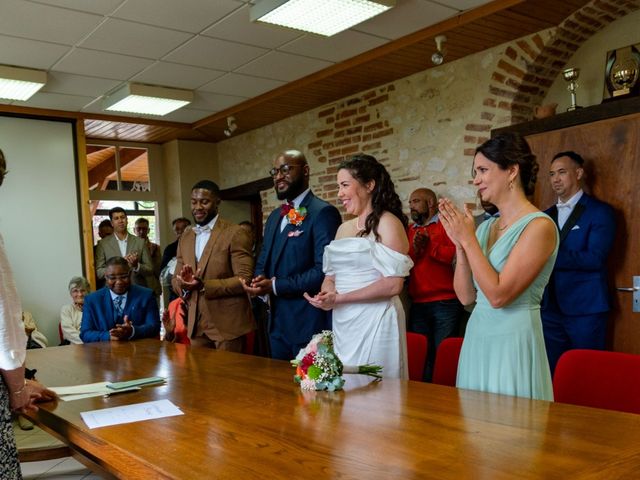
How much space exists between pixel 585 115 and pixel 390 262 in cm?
203

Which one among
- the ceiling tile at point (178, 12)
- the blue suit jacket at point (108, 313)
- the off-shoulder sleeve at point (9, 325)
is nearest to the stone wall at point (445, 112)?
the ceiling tile at point (178, 12)

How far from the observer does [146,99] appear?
5.95 m

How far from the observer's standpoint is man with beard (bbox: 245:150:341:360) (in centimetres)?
300

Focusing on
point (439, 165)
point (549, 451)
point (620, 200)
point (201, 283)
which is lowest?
point (549, 451)

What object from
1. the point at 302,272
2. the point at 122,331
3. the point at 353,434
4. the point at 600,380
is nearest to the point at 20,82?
the point at 122,331

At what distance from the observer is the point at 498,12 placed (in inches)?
159

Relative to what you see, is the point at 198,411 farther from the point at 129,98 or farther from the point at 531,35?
the point at 129,98

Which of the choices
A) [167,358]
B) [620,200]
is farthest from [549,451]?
[620,200]

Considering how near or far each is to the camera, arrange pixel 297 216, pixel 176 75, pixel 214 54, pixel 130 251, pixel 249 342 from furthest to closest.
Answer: pixel 130 251
pixel 176 75
pixel 214 54
pixel 249 342
pixel 297 216

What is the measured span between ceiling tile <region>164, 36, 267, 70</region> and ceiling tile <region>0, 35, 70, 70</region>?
0.86 meters

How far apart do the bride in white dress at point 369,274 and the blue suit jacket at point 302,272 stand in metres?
0.33

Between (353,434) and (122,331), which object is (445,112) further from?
(353,434)

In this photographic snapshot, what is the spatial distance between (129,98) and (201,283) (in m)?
3.28

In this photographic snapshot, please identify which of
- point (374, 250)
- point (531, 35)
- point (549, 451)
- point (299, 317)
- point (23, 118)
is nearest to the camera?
point (549, 451)
